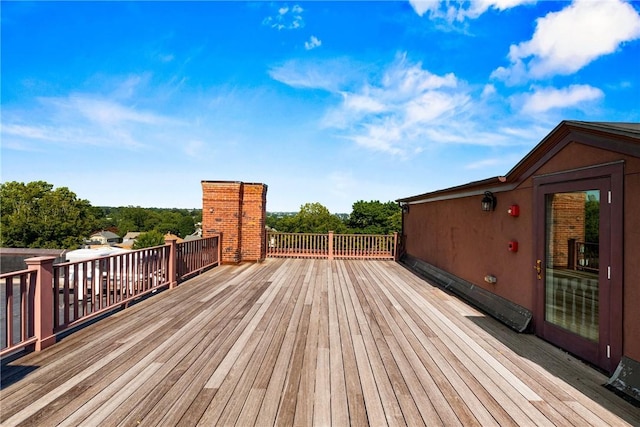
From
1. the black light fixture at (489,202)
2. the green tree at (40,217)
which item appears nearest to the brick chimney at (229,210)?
the black light fixture at (489,202)

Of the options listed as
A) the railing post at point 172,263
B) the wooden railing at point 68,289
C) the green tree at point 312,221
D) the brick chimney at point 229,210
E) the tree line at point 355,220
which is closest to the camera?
the wooden railing at point 68,289

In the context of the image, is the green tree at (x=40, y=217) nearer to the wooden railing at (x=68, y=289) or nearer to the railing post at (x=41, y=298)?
the wooden railing at (x=68, y=289)

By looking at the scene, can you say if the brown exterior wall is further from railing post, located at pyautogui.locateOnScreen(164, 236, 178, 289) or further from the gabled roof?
railing post, located at pyautogui.locateOnScreen(164, 236, 178, 289)

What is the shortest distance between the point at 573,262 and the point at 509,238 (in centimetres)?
112

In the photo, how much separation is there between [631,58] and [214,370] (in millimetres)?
12799

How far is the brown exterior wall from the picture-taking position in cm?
220

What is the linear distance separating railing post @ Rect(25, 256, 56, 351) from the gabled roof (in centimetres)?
523

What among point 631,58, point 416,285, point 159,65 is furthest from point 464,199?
point 159,65

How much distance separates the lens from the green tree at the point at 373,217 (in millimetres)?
39688

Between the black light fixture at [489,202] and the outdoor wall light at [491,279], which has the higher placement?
the black light fixture at [489,202]

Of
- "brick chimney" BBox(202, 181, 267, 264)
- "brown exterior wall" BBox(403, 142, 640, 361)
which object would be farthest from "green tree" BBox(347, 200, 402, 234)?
"brown exterior wall" BBox(403, 142, 640, 361)

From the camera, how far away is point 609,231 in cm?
241

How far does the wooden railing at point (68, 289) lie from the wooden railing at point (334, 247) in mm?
3788

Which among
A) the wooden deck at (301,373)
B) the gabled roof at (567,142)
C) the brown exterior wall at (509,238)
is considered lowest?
the wooden deck at (301,373)
